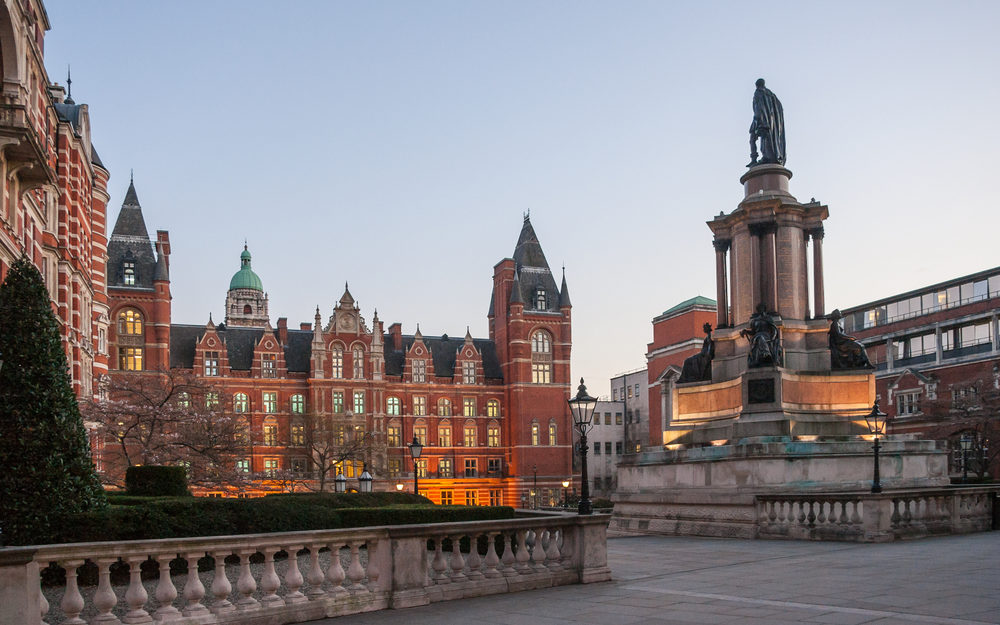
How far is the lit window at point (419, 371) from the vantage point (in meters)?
91.4

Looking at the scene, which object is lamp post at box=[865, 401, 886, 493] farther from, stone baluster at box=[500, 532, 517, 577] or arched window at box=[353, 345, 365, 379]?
arched window at box=[353, 345, 365, 379]

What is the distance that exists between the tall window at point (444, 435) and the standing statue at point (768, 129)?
65.3 m

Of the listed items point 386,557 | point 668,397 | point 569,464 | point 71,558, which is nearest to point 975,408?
point 668,397

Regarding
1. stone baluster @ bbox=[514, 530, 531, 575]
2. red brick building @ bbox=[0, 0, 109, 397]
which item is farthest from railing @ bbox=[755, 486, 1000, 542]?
red brick building @ bbox=[0, 0, 109, 397]

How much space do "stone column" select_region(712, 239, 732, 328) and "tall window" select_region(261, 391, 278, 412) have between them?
62.8 m

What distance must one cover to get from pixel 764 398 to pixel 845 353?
3496mm

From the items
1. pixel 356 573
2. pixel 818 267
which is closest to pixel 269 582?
pixel 356 573

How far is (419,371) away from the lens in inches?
3607

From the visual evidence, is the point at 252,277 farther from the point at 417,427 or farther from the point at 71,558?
the point at 71,558

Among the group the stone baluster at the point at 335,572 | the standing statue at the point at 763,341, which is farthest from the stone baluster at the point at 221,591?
the standing statue at the point at 763,341

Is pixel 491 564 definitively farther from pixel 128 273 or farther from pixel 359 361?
pixel 359 361

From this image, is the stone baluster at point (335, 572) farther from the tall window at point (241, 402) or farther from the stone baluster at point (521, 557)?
the tall window at point (241, 402)

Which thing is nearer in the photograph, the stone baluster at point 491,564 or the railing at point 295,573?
the railing at point 295,573

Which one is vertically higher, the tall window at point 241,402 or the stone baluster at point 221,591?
the tall window at point 241,402
